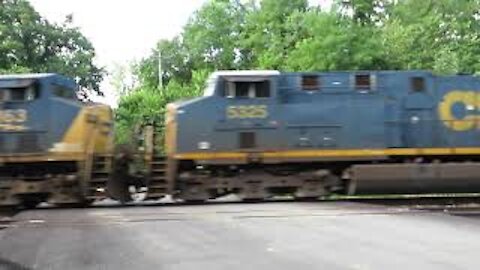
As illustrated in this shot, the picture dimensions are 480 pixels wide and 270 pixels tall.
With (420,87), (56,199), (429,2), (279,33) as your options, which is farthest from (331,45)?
(56,199)

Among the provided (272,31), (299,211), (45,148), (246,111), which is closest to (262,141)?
(246,111)

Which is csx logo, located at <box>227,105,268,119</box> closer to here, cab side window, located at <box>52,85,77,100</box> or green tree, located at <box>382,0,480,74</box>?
cab side window, located at <box>52,85,77,100</box>

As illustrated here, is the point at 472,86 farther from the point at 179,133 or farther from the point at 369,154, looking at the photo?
the point at 179,133

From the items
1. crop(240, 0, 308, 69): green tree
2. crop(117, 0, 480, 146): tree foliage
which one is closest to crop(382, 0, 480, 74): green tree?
crop(117, 0, 480, 146): tree foliage

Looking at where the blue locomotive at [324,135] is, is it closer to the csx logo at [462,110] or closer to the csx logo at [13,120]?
the csx logo at [462,110]

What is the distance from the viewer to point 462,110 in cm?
1806

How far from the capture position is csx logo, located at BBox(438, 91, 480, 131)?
17922 mm

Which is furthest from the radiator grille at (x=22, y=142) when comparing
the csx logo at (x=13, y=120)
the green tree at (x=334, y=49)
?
the green tree at (x=334, y=49)

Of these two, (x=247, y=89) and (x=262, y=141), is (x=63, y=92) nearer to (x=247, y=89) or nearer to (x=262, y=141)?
(x=247, y=89)

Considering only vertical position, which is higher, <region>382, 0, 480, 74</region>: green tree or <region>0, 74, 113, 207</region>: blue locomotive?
<region>382, 0, 480, 74</region>: green tree

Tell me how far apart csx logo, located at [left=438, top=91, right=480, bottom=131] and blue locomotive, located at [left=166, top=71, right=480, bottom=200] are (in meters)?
0.02

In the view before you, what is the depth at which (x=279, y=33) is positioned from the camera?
175 feet

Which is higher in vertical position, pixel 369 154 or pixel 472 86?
pixel 472 86

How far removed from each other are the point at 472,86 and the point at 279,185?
5.02 metres
